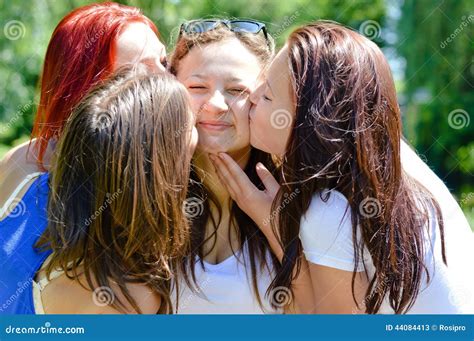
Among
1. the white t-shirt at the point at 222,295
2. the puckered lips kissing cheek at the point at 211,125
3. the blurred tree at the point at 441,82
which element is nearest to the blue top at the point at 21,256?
the white t-shirt at the point at 222,295

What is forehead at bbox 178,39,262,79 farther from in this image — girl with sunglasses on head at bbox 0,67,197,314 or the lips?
girl with sunglasses on head at bbox 0,67,197,314

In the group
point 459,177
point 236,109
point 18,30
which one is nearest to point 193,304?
point 236,109

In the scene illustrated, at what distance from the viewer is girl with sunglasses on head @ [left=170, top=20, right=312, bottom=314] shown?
245cm

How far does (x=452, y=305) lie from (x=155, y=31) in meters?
1.47

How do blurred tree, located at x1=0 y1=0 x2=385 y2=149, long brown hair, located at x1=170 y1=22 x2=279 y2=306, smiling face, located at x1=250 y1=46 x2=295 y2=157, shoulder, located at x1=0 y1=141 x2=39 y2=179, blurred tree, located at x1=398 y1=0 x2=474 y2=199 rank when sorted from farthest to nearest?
blurred tree, located at x1=398 y1=0 x2=474 y2=199
blurred tree, located at x1=0 y1=0 x2=385 y2=149
shoulder, located at x1=0 y1=141 x2=39 y2=179
long brown hair, located at x1=170 y1=22 x2=279 y2=306
smiling face, located at x1=250 y1=46 x2=295 y2=157

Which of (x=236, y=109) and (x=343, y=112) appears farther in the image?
(x=236, y=109)

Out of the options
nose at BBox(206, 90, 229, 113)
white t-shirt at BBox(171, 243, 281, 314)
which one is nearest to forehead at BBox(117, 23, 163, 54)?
nose at BBox(206, 90, 229, 113)

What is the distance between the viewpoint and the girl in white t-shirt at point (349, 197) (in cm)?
224

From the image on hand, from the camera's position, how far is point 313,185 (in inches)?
89.5

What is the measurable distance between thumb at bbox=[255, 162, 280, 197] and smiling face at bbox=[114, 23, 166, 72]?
0.50 metres

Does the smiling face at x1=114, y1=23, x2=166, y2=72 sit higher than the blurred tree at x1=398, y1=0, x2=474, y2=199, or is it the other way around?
the smiling face at x1=114, y1=23, x2=166, y2=72

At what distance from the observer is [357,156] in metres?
2.24

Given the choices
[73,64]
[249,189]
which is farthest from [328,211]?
[73,64]

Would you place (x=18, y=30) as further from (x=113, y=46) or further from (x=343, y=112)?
(x=343, y=112)
